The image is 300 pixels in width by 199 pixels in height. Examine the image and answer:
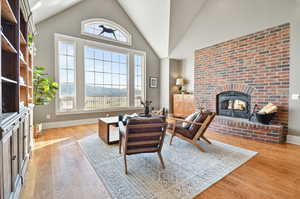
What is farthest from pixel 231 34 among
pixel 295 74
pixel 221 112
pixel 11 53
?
pixel 11 53

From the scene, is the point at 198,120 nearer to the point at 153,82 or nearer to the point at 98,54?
the point at 153,82

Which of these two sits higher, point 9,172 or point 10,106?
point 10,106

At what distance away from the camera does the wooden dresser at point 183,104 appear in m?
5.44

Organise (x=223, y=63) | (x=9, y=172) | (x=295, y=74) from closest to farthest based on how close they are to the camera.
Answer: (x=9, y=172), (x=295, y=74), (x=223, y=63)

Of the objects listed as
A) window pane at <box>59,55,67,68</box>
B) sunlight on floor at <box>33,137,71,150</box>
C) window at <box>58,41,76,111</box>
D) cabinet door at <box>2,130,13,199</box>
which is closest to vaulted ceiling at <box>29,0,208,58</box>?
window at <box>58,41,76,111</box>

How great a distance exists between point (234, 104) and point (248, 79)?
0.80m

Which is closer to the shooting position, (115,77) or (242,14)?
(242,14)

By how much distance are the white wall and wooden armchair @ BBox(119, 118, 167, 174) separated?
320cm

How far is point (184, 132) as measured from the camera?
115 inches

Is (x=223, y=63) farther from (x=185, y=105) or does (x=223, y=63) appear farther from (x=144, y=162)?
(x=144, y=162)

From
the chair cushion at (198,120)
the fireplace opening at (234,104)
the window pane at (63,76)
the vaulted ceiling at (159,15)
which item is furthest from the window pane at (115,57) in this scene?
the chair cushion at (198,120)

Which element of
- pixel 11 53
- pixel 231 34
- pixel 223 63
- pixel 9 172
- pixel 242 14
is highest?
pixel 242 14

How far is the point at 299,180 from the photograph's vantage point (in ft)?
6.02

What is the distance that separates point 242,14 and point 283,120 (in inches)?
112
